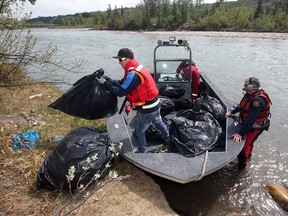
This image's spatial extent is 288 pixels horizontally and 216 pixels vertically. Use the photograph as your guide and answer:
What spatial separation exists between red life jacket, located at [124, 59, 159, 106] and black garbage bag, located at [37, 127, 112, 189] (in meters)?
Result: 0.77

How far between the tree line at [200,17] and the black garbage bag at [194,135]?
36.4m

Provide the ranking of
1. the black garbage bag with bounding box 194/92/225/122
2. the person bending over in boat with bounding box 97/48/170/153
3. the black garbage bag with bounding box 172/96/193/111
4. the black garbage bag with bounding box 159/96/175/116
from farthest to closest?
the black garbage bag with bounding box 172/96/193/111 < the black garbage bag with bounding box 159/96/175/116 < the black garbage bag with bounding box 194/92/225/122 < the person bending over in boat with bounding box 97/48/170/153

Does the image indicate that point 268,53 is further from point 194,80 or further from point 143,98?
point 143,98

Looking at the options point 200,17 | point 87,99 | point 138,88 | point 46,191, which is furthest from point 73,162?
point 200,17

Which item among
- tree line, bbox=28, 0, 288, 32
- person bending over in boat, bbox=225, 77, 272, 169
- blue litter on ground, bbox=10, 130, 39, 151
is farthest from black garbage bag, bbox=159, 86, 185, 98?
tree line, bbox=28, 0, 288, 32

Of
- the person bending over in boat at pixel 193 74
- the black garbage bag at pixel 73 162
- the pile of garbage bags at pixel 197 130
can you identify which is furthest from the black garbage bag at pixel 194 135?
the person bending over in boat at pixel 193 74

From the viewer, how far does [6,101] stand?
676cm

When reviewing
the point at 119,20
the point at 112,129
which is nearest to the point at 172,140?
the point at 112,129

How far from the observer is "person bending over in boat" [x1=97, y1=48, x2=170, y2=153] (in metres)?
3.46

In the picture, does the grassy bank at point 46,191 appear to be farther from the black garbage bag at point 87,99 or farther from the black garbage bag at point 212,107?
the black garbage bag at point 212,107

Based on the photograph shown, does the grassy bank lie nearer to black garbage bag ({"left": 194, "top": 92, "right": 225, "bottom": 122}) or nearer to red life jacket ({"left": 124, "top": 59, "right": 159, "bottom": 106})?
red life jacket ({"left": 124, "top": 59, "right": 159, "bottom": 106})

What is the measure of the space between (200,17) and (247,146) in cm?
5549

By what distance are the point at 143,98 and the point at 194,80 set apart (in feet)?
8.50

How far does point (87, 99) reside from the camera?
12.5ft
